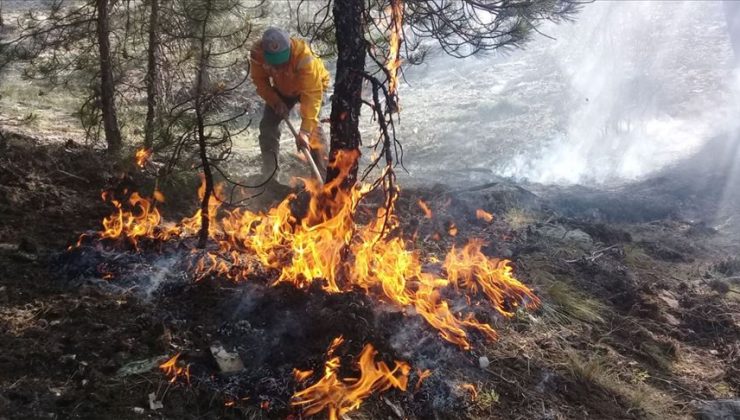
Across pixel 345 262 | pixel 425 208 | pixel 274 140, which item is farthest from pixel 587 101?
pixel 345 262

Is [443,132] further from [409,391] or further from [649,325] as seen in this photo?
[409,391]

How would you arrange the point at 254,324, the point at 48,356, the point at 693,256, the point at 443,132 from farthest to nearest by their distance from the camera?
the point at 443,132 → the point at 693,256 → the point at 254,324 → the point at 48,356

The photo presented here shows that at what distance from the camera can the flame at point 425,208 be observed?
5901mm

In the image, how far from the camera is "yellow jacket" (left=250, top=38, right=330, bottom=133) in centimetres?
539

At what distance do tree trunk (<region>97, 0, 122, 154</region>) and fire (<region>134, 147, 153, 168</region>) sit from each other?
49 cm

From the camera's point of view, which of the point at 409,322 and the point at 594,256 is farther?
the point at 594,256

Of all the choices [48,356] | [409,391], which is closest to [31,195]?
[48,356]

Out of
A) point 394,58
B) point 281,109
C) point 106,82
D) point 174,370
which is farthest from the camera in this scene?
point 281,109

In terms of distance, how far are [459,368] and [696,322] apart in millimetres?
2719

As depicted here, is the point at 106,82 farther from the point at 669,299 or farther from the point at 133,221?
the point at 669,299

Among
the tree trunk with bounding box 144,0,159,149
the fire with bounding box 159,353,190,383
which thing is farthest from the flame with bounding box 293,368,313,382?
the tree trunk with bounding box 144,0,159,149

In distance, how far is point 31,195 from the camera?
4.76 m

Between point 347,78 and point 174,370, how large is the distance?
8.14ft

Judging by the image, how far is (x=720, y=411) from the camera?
3.47 m
